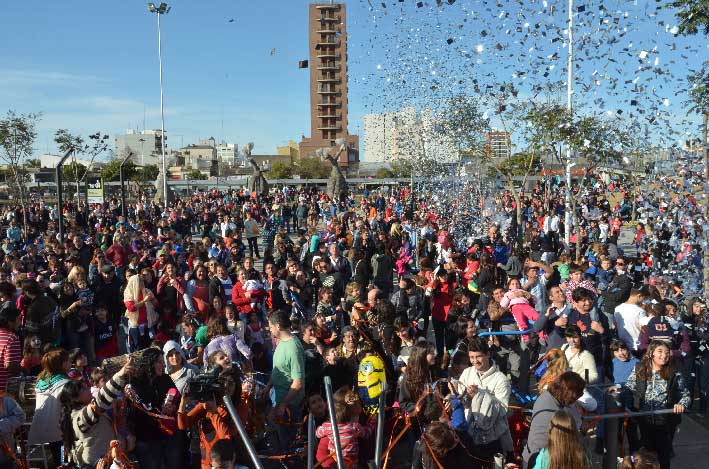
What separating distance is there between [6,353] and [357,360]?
3158 millimetres

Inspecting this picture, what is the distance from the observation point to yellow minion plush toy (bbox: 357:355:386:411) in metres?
5.36

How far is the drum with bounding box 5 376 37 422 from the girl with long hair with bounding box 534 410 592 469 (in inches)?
162

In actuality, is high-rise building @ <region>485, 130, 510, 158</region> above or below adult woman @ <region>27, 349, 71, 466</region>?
above

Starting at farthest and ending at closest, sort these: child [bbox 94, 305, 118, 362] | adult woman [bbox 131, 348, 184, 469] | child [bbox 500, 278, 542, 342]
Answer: child [bbox 94, 305, 118, 362]
child [bbox 500, 278, 542, 342]
adult woman [bbox 131, 348, 184, 469]

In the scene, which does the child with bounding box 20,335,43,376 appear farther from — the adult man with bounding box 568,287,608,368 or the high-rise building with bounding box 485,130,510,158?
the high-rise building with bounding box 485,130,510,158

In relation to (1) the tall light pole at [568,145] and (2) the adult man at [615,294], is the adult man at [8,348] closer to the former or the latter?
(2) the adult man at [615,294]

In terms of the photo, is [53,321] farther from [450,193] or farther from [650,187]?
[450,193]

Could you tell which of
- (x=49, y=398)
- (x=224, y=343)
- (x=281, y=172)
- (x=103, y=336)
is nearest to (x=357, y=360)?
(x=224, y=343)

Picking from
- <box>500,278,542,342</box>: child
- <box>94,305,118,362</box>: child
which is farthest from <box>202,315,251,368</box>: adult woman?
<box>500,278,542,342</box>: child

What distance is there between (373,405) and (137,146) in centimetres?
13387

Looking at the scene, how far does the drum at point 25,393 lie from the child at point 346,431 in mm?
2634

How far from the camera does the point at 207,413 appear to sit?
432 cm

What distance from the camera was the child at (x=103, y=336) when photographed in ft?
25.3

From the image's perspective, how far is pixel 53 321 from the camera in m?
7.20
